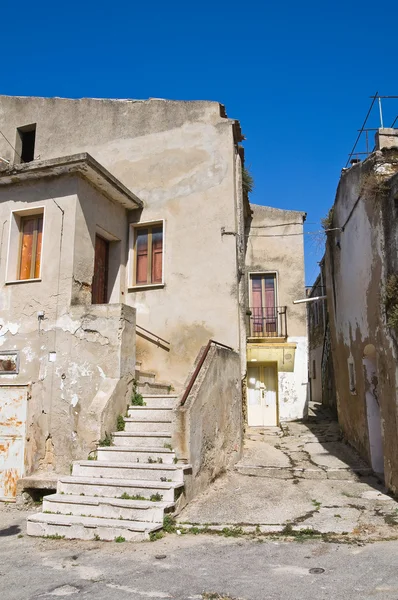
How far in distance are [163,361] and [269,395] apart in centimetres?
798

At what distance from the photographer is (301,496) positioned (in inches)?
306

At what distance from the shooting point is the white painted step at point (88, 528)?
6.04 m

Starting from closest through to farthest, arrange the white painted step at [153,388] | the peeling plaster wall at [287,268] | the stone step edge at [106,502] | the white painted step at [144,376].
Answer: the stone step edge at [106,502] → the white painted step at [153,388] → the white painted step at [144,376] → the peeling plaster wall at [287,268]

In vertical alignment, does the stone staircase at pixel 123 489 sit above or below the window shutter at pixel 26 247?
below

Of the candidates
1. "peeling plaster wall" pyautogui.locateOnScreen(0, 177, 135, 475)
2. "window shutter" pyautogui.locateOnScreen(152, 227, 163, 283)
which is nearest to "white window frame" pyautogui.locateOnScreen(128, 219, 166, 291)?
"window shutter" pyautogui.locateOnScreen(152, 227, 163, 283)

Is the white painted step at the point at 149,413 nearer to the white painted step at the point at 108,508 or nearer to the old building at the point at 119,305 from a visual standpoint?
the old building at the point at 119,305

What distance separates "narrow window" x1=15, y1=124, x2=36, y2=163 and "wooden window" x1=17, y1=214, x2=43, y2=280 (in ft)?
10.7

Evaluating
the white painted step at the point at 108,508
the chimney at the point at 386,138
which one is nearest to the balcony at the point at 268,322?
the chimney at the point at 386,138

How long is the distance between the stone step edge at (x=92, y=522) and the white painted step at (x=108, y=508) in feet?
0.31

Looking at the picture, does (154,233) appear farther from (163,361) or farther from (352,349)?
(352,349)

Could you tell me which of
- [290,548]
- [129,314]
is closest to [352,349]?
[129,314]

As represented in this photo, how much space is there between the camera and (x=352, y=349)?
35.8ft

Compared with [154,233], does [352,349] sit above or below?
below

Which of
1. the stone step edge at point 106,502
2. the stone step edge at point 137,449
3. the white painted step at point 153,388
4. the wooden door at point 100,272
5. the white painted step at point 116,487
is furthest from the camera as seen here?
the wooden door at point 100,272
